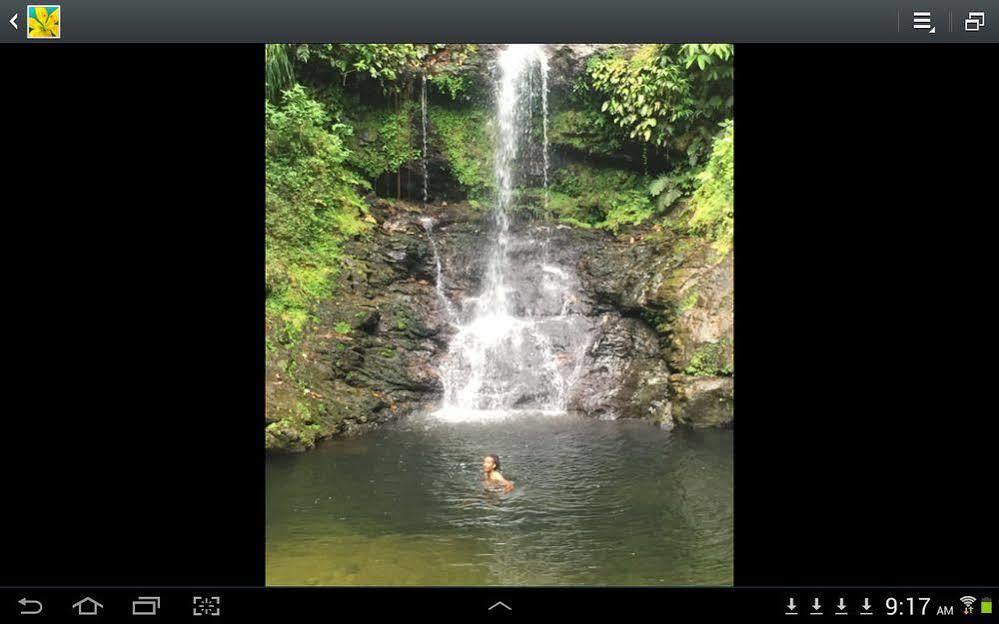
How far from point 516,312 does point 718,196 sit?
4174 mm

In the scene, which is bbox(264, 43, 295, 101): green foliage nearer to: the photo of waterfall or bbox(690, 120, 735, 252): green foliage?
the photo of waterfall

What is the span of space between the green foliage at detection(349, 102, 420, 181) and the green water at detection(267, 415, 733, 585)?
6471mm

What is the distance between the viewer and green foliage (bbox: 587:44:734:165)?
12.1 meters

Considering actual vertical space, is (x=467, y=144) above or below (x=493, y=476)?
above

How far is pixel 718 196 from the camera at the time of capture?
445 inches
